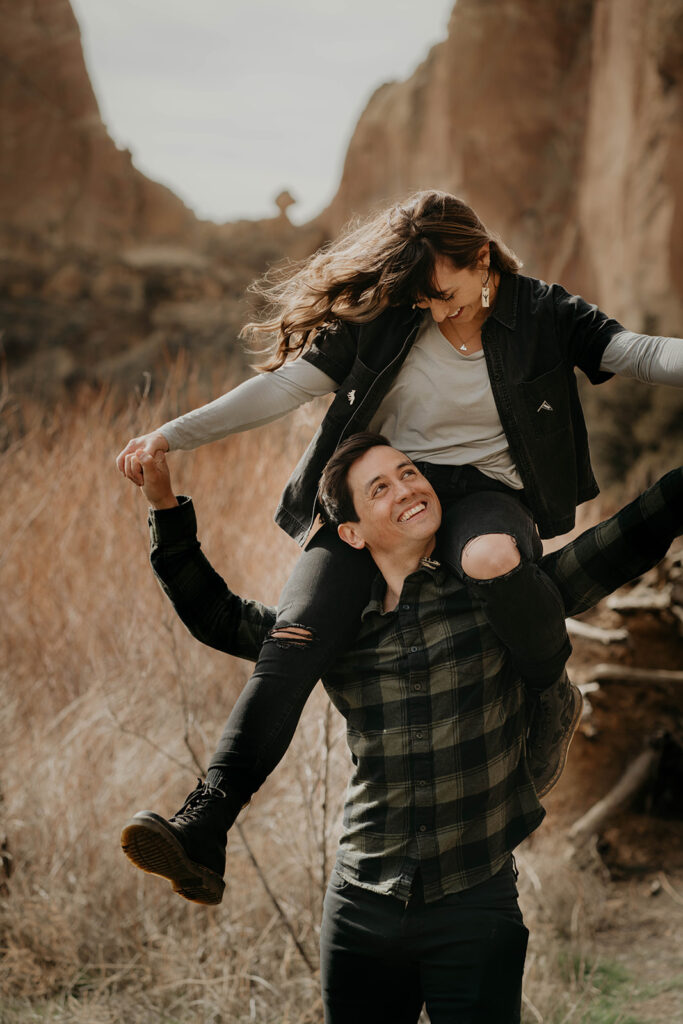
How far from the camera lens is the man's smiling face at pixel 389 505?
80.0 inches

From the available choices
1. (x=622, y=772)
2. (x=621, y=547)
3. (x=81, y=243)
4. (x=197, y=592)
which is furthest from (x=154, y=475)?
(x=81, y=243)

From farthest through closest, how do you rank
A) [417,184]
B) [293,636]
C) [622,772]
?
[417,184]
[622,772]
[293,636]

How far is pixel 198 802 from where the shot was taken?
1.77 metres

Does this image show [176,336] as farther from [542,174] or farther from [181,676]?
[181,676]

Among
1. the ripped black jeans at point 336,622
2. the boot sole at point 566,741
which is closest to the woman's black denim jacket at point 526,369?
the ripped black jeans at point 336,622

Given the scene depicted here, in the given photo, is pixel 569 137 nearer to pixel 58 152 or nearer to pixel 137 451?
pixel 58 152

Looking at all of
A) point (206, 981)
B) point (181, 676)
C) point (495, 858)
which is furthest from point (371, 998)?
point (181, 676)

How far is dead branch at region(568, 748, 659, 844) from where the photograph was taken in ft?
13.5

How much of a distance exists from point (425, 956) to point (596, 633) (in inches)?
94.0

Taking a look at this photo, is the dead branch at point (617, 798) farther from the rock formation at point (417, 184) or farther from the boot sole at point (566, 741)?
the rock formation at point (417, 184)

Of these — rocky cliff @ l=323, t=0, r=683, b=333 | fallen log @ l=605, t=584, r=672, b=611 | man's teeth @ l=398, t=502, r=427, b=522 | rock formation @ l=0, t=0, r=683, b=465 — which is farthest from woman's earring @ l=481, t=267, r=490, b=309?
rocky cliff @ l=323, t=0, r=683, b=333

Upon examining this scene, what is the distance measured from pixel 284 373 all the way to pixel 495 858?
3.93 ft

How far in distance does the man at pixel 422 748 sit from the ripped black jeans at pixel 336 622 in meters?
0.05

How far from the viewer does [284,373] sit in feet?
7.26
